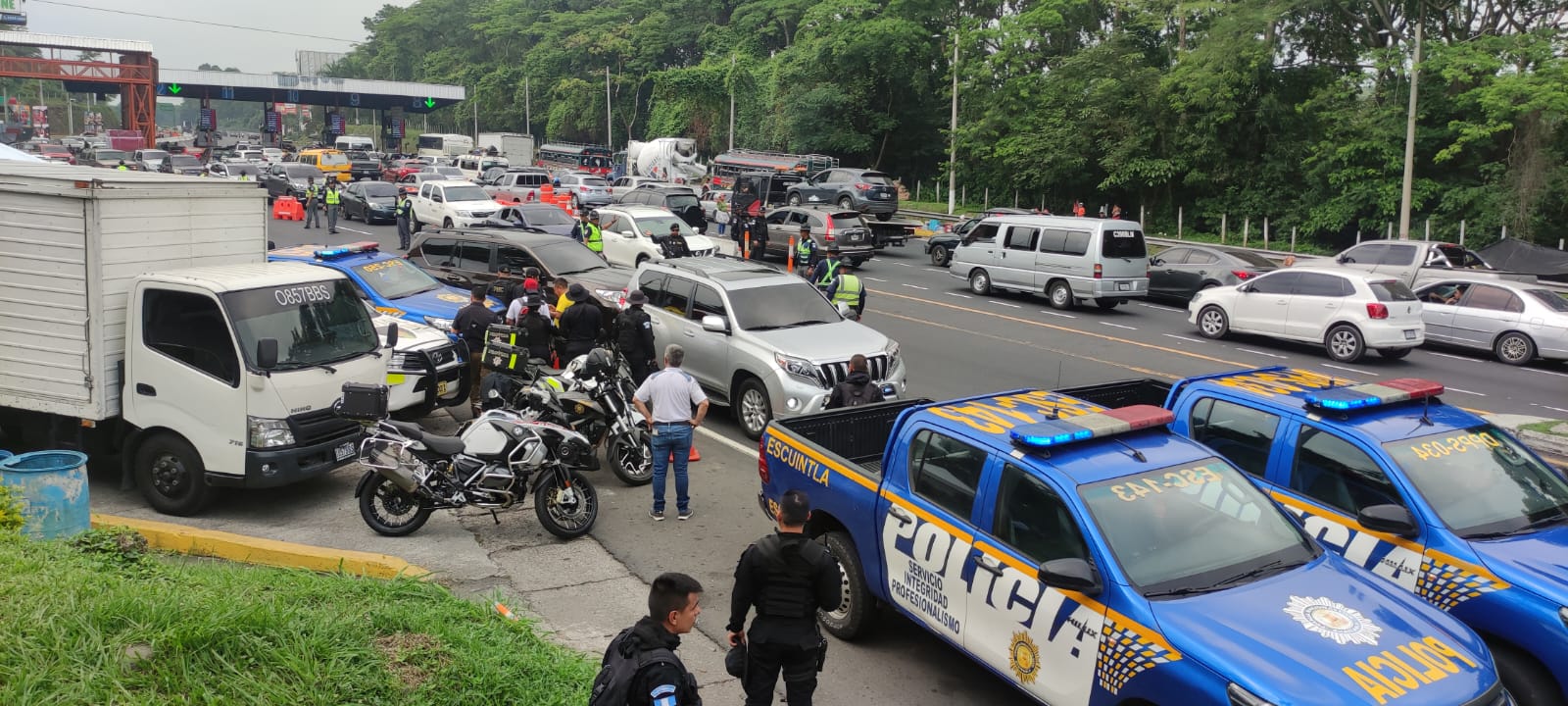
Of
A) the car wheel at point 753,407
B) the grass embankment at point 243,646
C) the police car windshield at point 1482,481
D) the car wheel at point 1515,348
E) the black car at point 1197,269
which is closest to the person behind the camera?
the grass embankment at point 243,646

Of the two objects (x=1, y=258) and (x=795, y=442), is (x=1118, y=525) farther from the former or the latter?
(x=1, y=258)

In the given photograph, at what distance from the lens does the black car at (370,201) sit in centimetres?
3734

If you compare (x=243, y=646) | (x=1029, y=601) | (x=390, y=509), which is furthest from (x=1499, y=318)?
(x=243, y=646)

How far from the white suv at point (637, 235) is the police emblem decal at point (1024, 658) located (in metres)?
17.9

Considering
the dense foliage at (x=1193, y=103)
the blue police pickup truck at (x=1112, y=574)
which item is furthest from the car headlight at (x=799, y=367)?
the dense foliage at (x=1193, y=103)

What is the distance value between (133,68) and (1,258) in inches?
3291

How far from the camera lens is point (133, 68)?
80188 mm

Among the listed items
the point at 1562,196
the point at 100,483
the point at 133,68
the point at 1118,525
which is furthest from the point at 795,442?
the point at 133,68

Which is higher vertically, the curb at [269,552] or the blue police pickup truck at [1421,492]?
the blue police pickup truck at [1421,492]

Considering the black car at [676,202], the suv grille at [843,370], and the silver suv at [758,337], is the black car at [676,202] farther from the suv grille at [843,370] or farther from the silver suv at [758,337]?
the suv grille at [843,370]

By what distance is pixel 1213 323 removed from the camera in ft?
66.0

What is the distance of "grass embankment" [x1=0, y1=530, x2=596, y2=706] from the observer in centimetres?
500

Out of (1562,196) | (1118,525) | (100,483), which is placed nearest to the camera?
(1118,525)

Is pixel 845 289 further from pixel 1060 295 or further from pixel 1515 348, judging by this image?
pixel 1515 348
